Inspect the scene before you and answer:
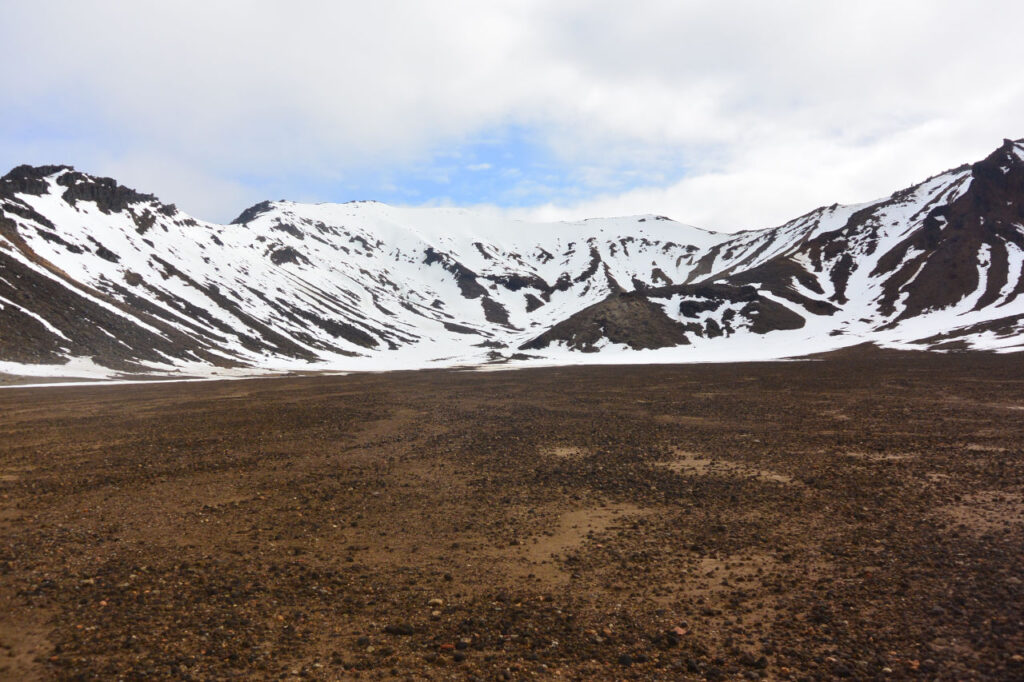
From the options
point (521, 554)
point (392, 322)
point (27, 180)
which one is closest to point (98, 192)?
point (27, 180)

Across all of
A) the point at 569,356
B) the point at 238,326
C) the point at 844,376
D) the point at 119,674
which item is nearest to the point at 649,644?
the point at 119,674

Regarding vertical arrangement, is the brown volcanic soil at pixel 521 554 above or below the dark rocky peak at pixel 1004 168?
below

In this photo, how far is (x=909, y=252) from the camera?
448ft

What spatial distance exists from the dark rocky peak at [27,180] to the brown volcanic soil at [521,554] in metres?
131

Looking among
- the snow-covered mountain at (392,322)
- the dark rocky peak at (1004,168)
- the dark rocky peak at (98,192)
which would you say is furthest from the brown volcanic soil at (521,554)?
the dark rocky peak at (1004,168)

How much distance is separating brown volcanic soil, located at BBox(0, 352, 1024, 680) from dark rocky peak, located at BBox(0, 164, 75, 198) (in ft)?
429

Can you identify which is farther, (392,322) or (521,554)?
(392,322)

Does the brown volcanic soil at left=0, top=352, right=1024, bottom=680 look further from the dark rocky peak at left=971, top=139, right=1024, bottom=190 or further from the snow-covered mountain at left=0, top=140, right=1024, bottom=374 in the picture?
the dark rocky peak at left=971, top=139, right=1024, bottom=190

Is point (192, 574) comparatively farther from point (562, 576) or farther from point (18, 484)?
point (18, 484)

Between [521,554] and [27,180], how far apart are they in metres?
159

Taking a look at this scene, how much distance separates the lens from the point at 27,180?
12519 centimetres

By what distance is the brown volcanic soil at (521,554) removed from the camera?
7.45 m

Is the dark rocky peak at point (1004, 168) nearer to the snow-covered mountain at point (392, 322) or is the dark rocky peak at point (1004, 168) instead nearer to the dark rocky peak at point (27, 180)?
the snow-covered mountain at point (392, 322)

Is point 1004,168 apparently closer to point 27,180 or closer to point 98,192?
point 98,192
